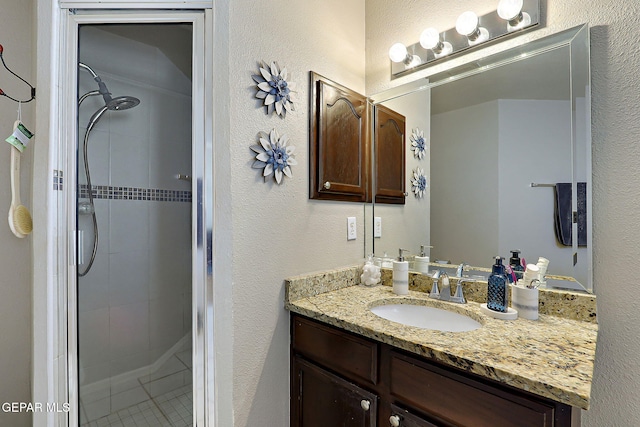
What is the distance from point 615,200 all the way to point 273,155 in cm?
124

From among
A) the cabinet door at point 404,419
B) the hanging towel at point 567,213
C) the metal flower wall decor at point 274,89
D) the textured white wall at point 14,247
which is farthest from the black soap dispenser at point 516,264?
the textured white wall at point 14,247

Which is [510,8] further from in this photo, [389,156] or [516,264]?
[516,264]

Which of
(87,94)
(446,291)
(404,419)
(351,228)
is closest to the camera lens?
(404,419)

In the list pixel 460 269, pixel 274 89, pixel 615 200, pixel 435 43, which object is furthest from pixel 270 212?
pixel 615 200

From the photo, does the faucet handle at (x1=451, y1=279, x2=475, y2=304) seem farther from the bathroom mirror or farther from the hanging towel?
the hanging towel

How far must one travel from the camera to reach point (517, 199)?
1.24 m

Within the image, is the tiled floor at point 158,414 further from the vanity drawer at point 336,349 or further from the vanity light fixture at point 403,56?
the vanity light fixture at point 403,56

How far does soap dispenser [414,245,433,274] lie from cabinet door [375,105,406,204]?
0.29 metres

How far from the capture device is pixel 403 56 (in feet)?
4.96

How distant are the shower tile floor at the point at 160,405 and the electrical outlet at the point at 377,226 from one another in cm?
108

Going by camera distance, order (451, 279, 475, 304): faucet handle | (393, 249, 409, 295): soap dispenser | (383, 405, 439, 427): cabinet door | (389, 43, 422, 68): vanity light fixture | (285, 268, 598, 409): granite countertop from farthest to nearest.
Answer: (389, 43, 422, 68): vanity light fixture
(393, 249, 409, 295): soap dispenser
(451, 279, 475, 304): faucet handle
(383, 405, 439, 427): cabinet door
(285, 268, 598, 409): granite countertop

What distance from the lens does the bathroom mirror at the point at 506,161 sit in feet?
3.56

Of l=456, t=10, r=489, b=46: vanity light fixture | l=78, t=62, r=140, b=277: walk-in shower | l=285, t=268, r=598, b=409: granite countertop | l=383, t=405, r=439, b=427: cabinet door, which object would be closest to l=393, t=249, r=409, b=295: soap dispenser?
l=285, t=268, r=598, b=409: granite countertop

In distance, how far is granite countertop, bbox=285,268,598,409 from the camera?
2.26ft
